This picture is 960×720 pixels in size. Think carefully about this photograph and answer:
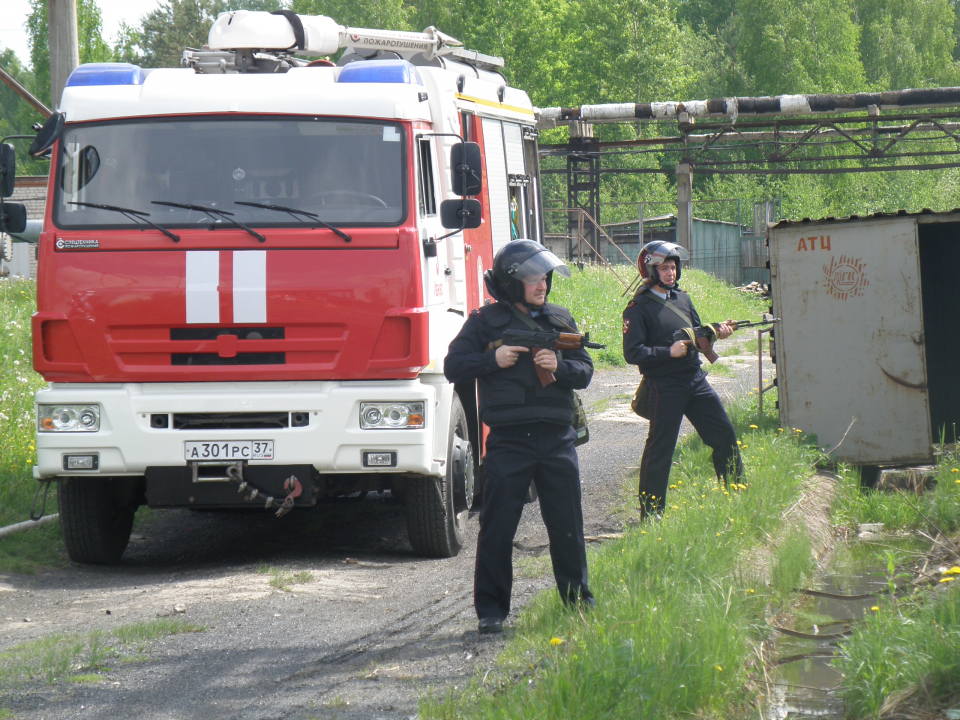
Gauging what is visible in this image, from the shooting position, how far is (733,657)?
173 inches

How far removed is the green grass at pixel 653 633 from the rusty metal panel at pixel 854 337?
300 centimetres

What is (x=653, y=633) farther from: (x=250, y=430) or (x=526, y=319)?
(x=250, y=430)

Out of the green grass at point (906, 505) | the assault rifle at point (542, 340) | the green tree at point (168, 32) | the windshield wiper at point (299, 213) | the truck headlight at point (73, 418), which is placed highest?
the green tree at point (168, 32)

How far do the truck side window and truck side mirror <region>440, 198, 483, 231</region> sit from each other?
3.4 inches

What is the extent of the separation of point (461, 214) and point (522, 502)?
2398mm

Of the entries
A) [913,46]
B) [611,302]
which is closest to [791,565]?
[611,302]

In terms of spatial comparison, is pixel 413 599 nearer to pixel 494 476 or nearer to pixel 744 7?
pixel 494 476

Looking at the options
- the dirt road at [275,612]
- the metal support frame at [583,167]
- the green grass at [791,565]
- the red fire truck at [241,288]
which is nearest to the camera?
the dirt road at [275,612]

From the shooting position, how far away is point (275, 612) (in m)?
5.95

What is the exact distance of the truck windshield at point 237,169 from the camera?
659 cm

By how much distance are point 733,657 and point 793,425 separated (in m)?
5.70

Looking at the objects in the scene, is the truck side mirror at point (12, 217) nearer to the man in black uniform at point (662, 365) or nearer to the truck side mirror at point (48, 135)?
the truck side mirror at point (48, 135)

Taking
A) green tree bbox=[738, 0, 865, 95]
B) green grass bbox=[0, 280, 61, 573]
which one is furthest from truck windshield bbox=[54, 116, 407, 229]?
green tree bbox=[738, 0, 865, 95]

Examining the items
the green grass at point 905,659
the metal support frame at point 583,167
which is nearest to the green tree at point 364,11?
the metal support frame at point 583,167
